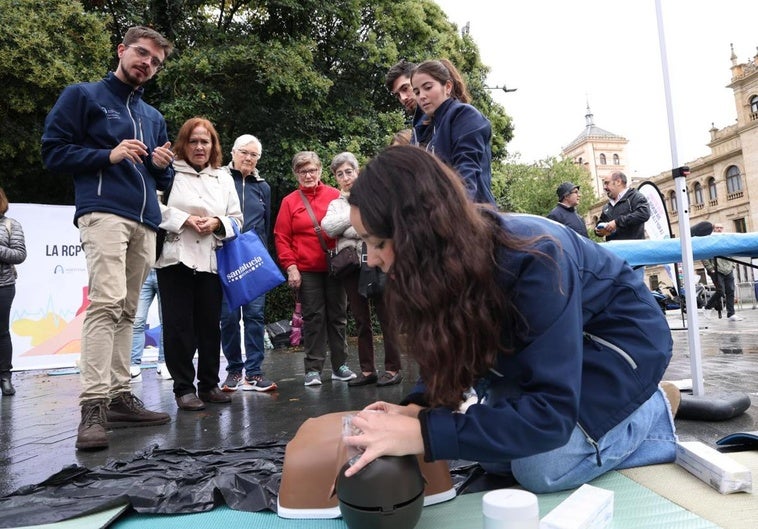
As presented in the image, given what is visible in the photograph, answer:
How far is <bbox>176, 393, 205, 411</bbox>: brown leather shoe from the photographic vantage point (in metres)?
3.66

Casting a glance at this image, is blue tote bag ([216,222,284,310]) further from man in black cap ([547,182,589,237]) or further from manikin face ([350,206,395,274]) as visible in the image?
man in black cap ([547,182,589,237])

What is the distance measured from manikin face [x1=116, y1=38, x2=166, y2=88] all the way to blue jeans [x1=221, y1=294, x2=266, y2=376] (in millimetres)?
1946

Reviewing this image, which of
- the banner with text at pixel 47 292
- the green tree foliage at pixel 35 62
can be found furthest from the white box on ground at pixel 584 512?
the green tree foliage at pixel 35 62

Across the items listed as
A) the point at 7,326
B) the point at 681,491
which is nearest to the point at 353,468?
the point at 681,491

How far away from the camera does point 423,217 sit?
4.19ft

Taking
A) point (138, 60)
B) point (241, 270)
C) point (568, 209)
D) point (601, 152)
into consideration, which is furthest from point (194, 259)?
point (601, 152)

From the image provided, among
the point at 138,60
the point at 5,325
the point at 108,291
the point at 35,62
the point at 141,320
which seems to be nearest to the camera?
the point at 108,291

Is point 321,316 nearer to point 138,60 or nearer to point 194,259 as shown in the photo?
point 194,259

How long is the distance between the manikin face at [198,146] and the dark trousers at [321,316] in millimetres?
1238

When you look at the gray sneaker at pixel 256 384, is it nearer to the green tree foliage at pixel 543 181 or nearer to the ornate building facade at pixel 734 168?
the green tree foliage at pixel 543 181

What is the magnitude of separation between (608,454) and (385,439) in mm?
821

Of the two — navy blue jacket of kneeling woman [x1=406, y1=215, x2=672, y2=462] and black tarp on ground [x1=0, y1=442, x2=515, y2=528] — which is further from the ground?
navy blue jacket of kneeling woman [x1=406, y1=215, x2=672, y2=462]

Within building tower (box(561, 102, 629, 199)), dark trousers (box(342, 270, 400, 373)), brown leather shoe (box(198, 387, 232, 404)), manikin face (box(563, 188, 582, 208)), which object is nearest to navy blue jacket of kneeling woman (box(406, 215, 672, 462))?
brown leather shoe (box(198, 387, 232, 404))

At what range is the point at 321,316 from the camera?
451 centimetres
